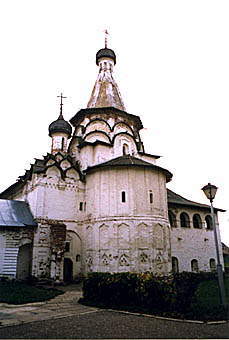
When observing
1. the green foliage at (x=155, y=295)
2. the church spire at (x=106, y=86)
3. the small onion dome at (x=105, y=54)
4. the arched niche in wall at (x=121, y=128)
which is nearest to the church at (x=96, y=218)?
the arched niche in wall at (x=121, y=128)

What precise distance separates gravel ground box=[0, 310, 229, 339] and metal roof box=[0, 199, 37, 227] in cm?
1201

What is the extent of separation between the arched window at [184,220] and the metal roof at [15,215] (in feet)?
42.0

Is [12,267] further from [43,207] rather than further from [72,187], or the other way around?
[72,187]

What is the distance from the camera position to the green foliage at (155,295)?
28.2ft

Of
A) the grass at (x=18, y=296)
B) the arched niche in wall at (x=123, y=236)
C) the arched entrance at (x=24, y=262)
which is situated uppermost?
the arched niche in wall at (x=123, y=236)

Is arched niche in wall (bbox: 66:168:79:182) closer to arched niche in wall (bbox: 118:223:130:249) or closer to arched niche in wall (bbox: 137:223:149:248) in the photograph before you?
arched niche in wall (bbox: 118:223:130:249)

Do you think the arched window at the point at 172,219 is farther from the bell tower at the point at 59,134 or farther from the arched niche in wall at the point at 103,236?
the bell tower at the point at 59,134

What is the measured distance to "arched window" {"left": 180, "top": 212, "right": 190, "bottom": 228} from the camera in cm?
2502

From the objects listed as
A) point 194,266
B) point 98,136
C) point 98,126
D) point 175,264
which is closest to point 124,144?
point 98,136

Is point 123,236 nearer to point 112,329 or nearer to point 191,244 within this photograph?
point 191,244

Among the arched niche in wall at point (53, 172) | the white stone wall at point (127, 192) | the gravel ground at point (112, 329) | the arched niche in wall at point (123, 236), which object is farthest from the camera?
the arched niche in wall at point (53, 172)

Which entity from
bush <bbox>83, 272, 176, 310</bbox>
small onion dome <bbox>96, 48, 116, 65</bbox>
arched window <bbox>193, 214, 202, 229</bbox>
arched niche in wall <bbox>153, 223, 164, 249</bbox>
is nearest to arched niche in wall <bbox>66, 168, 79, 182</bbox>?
arched niche in wall <bbox>153, 223, 164, 249</bbox>

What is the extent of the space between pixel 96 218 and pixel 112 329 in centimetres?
1358

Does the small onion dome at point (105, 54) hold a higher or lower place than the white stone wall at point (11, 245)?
higher
